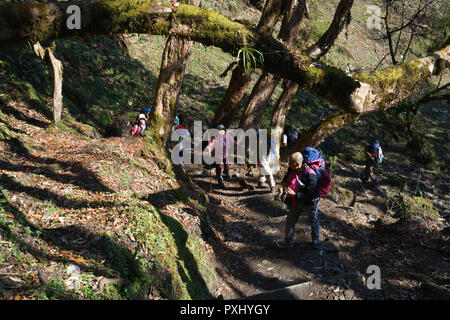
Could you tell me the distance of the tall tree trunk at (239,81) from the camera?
9359 millimetres

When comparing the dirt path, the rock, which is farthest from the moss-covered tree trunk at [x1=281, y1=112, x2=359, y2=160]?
the rock

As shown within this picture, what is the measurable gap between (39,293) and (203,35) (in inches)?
128

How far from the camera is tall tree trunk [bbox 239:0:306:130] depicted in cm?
915

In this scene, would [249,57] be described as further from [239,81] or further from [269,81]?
[269,81]

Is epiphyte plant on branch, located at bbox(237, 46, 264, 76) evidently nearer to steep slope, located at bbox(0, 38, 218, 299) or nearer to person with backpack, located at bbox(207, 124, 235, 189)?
steep slope, located at bbox(0, 38, 218, 299)

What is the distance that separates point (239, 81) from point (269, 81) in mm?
1073

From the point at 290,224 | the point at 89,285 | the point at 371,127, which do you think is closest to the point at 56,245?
the point at 89,285

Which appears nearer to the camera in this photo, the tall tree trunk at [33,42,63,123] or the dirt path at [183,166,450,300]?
the dirt path at [183,166,450,300]

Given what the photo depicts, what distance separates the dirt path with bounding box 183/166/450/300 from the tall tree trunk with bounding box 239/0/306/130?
3010mm

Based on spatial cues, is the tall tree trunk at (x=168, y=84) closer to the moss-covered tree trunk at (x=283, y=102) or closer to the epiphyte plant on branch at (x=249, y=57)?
the epiphyte plant on branch at (x=249, y=57)

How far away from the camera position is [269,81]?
10234 millimetres

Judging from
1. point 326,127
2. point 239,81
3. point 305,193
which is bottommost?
point 305,193

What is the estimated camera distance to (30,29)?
10.5 feet

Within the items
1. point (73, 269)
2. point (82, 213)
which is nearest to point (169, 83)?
point (82, 213)
